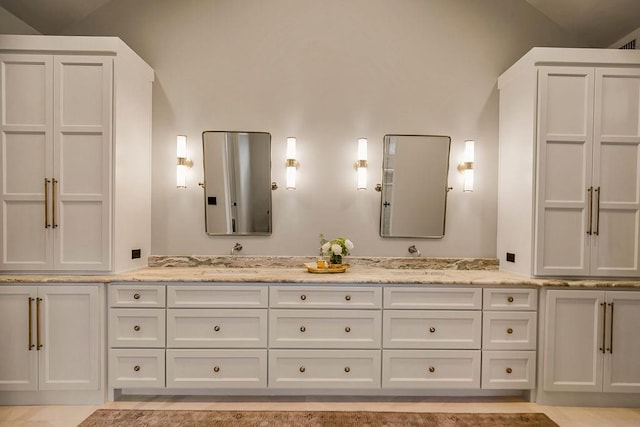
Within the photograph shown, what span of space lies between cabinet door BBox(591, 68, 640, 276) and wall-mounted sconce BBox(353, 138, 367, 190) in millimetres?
1719

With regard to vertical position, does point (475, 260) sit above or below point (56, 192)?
below

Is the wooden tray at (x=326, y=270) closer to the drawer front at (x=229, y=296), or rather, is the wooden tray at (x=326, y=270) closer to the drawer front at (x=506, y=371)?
the drawer front at (x=229, y=296)

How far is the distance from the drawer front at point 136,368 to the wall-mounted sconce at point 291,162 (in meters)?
1.65

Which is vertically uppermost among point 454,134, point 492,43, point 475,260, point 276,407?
point 492,43

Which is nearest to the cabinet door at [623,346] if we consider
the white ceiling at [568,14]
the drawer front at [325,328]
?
the drawer front at [325,328]

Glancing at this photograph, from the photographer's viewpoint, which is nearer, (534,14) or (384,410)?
(384,410)

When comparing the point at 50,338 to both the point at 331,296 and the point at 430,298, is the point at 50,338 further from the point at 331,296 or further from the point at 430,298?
the point at 430,298

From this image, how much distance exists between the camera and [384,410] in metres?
2.39

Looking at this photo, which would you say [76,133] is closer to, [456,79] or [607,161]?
[456,79]

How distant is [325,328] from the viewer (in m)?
2.46

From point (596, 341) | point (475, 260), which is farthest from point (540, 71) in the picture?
point (596, 341)

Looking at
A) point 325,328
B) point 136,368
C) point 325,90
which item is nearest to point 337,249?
point 325,328

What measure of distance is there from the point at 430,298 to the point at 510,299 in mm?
599

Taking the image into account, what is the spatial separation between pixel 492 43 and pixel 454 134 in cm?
91
